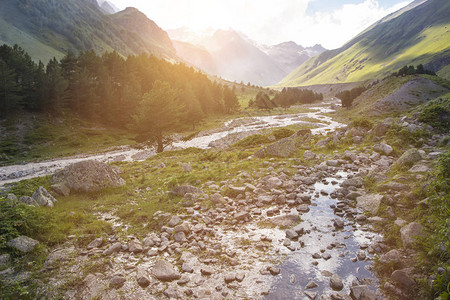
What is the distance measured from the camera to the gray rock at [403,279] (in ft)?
20.3

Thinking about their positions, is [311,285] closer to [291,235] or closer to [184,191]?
[291,235]

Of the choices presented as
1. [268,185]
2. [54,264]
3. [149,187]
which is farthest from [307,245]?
[149,187]

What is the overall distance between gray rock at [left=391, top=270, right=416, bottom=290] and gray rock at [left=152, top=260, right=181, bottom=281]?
21.9 ft

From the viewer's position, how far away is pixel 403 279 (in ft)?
20.8

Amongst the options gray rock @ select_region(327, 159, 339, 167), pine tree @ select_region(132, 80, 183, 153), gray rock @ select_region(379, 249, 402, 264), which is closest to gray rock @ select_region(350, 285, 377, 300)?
gray rock @ select_region(379, 249, 402, 264)

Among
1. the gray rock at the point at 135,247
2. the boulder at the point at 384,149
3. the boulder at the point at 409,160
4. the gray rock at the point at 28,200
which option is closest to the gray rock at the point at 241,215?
the gray rock at the point at 135,247

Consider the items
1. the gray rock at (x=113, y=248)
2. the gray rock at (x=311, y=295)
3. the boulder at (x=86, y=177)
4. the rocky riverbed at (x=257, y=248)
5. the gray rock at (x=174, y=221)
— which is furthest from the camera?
the boulder at (x=86, y=177)

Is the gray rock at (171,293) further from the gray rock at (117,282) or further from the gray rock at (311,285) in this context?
the gray rock at (311,285)

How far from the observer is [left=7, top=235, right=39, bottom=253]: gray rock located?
25.6 feet

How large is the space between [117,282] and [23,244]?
4.07 meters

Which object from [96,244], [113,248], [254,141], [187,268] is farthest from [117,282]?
[254,141]

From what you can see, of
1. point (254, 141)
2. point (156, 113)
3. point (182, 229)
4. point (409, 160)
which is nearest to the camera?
point (182, 229)

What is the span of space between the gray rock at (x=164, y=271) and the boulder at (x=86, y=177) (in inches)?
389

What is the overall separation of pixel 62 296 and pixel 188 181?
10399 mm
